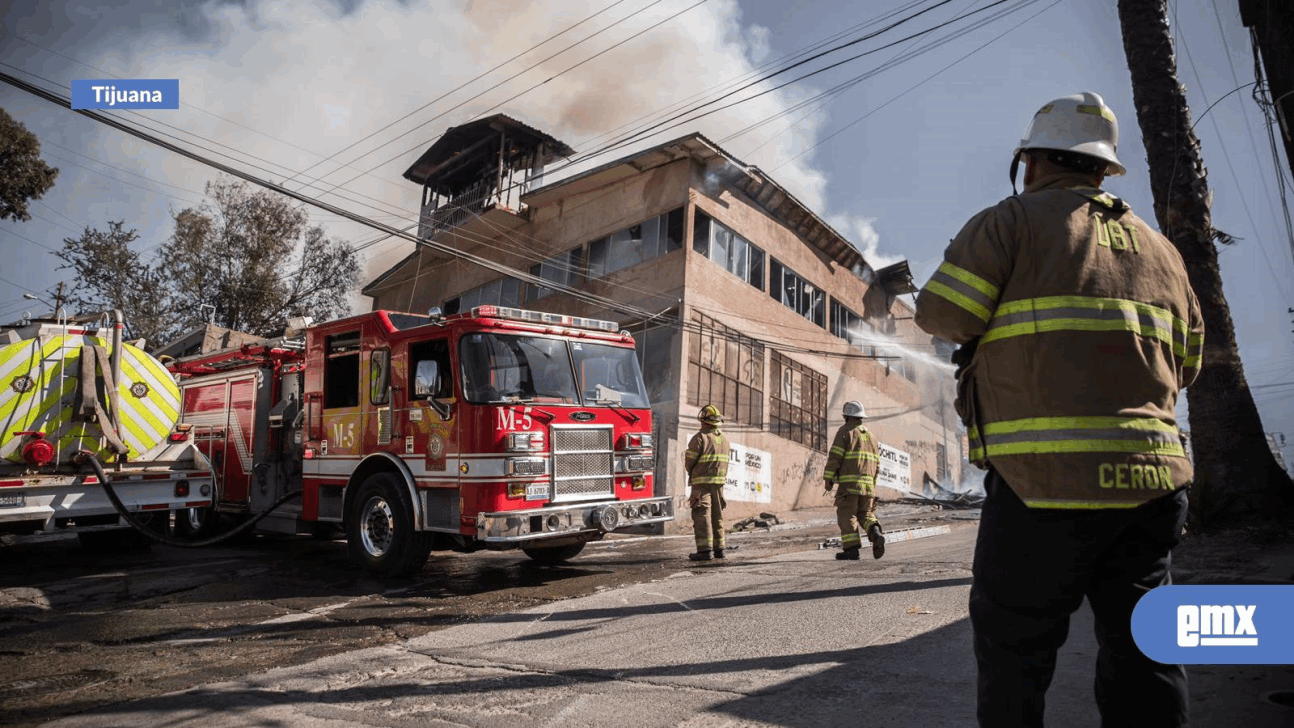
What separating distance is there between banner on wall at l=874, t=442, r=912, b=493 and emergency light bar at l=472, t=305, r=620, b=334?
824 inches

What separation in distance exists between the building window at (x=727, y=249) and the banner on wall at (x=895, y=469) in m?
10.2

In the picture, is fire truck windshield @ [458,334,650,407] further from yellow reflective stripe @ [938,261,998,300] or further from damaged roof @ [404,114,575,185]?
damaged roof @ [404,114,575,185]

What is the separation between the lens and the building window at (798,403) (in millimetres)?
20984

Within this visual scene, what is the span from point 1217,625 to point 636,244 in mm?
16645

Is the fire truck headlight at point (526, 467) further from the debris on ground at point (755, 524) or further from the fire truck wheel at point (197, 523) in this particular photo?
the debris on ground at point (755, 524)

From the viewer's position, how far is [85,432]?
8.71 meters

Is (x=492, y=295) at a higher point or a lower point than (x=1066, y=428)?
higher

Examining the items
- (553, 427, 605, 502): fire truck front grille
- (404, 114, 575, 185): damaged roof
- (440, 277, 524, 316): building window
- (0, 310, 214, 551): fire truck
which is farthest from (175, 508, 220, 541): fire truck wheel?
(404, 114, 575, 185): damaged roof

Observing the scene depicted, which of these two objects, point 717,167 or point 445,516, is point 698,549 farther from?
point 717,167

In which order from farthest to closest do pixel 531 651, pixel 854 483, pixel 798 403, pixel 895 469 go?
pixel 895 469
pixel 798 403
pixel 854 483
pixel 531 651

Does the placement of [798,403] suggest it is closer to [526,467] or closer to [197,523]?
[197,523]

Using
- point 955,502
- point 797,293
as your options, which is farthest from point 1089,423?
point 955,502

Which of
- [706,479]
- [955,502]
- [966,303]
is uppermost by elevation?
[966,303]

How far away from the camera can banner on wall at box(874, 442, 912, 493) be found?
93.4ft
